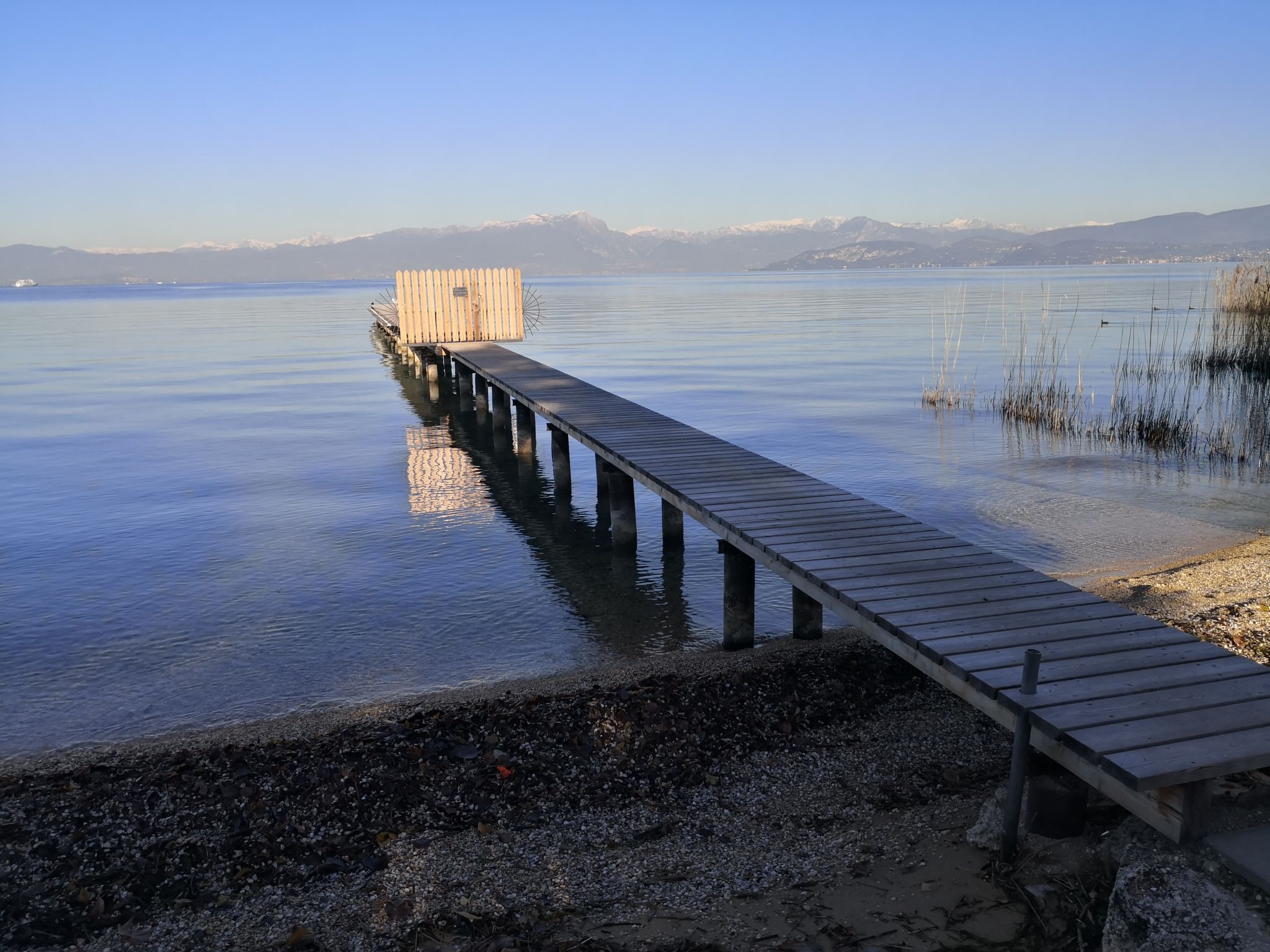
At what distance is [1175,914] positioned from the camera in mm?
3324

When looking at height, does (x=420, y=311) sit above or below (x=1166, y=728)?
above

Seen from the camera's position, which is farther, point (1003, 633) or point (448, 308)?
point (448, 308)

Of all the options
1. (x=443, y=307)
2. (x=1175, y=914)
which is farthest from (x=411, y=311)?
(x=1175, y=914)

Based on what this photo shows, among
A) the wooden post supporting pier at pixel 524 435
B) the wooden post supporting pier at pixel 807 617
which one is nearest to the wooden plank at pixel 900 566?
the wooden post supporting pier at pixel 807 617

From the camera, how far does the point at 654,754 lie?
5504 millimetres

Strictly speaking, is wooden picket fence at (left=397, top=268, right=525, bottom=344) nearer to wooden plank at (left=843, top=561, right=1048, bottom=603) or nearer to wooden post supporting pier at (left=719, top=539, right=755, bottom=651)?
wooden post supporting pier at (left=719, top=539, right=755, bottom=651)

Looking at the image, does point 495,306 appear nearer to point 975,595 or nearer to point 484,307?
point 484,307

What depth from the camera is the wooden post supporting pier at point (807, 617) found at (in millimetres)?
7516

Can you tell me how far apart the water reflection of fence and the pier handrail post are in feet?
29.0

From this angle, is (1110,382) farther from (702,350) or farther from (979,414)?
(702,350)

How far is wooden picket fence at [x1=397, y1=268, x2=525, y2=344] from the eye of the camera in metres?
21.2

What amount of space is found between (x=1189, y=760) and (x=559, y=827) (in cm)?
269

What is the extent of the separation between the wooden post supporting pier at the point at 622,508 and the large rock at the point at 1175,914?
287 inches

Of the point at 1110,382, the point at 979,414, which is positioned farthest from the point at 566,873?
the point at 1110,382
